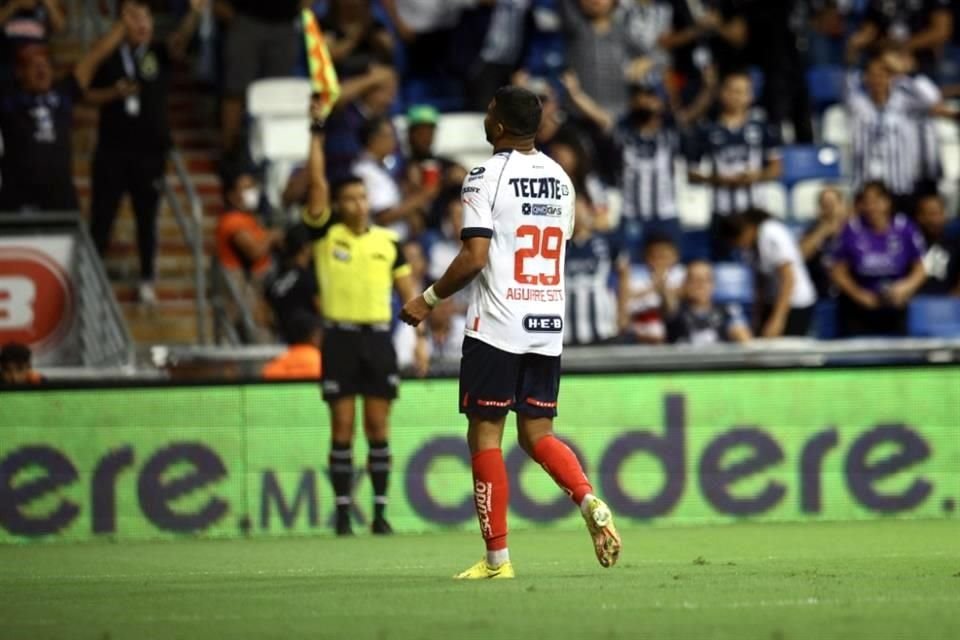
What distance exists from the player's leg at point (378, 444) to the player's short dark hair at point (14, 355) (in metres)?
2.51

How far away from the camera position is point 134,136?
55.6ft

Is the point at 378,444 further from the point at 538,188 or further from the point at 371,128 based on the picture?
the point at 538,188

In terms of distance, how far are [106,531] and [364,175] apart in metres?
4.36

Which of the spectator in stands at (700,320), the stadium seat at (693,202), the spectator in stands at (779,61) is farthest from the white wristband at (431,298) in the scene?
the spectator in stands at (779,61)

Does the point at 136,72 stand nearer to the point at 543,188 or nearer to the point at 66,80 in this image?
the point at 66,80

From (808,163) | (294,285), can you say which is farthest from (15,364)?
(808,163)

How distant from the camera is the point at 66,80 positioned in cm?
1719

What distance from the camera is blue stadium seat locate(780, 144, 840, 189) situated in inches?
768

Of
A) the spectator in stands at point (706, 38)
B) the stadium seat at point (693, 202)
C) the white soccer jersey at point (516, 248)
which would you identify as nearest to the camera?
the white soccer jersey at point (516, 248)

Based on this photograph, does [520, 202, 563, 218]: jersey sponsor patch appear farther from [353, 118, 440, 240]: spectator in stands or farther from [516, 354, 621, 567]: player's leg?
[353, 118, 440, 240]: spectator in stands

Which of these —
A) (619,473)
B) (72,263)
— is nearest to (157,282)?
(72,263)

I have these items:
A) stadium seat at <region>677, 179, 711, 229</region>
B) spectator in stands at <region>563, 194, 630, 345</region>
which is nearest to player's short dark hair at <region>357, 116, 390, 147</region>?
spectator in stands at <region>563, 194, 630, 345</region>

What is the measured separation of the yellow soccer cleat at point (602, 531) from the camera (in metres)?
9.12

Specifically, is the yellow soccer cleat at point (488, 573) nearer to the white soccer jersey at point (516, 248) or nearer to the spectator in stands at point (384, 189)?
the white soccer jersey at point (516, 248)
